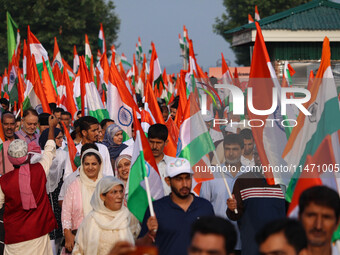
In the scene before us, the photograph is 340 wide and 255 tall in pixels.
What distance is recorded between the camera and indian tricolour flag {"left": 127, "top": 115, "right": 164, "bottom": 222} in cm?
546

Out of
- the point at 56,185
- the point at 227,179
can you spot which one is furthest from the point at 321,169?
the point at 56,185

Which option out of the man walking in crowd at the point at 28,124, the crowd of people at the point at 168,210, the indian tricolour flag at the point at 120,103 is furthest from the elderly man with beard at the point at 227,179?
the indian tricolour flag at the point at 120,103

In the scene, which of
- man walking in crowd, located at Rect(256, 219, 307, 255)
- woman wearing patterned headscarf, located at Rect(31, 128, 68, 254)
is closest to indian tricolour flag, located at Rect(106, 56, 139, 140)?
woman wearing patterned headscarf, located at Rect(31, 128, 68, 254)

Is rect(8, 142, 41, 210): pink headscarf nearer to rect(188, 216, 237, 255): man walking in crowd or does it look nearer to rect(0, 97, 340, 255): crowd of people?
rect(0, 97, 340, 255): crowd of people

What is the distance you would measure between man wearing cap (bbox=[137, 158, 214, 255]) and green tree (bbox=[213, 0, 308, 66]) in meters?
44.9

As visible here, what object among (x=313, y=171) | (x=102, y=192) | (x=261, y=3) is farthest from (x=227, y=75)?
(x=261, y=3)

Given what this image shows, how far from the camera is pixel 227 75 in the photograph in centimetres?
1433

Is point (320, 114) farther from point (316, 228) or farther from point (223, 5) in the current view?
point (223, 5)

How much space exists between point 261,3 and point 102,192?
45457 mm

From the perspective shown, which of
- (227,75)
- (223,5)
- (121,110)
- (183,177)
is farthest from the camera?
(223,5)

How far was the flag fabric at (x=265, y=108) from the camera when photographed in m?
6.18

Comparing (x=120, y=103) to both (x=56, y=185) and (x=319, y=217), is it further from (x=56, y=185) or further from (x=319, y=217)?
(x=319, y=217)

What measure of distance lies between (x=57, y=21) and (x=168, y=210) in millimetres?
41032

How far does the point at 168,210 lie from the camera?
16.1ft
